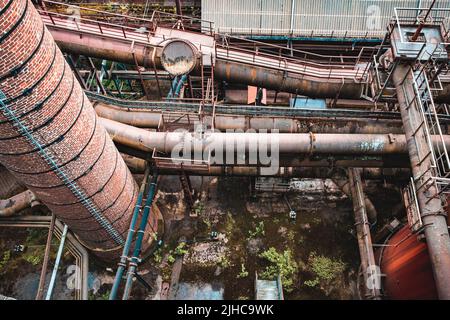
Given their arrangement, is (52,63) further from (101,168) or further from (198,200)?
(198,200)

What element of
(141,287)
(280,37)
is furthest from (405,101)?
(141,287)

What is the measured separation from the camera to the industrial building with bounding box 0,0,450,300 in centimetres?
941

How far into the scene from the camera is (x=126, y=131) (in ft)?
38.6

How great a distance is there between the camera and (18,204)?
1322cm

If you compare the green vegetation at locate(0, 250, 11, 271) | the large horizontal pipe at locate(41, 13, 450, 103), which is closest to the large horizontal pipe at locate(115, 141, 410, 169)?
the large horizontal pipe at locate(41, 13, 450, 103)

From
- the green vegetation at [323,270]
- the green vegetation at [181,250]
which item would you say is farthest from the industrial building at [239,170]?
the green vegetation at [181,250]

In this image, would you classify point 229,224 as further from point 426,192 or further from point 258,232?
point 426,192

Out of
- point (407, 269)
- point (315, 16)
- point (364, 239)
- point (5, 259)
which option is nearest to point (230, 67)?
point (315, 16)

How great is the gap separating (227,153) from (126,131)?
12.1ft

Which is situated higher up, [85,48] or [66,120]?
[85,48]

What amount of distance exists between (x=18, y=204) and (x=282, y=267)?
35.8 ft

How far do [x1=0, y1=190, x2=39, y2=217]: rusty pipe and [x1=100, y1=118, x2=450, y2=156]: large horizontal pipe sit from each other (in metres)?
4.59

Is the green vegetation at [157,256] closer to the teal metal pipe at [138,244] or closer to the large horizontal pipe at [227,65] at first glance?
the teal metal pipe at [138,244]

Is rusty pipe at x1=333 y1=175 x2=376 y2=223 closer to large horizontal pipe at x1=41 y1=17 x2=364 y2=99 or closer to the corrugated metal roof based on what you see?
large horizontal pipe at x1=41 y1=17 x2=364 y2=99
